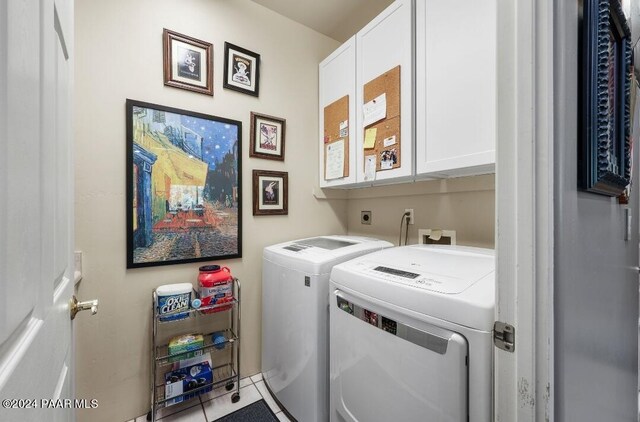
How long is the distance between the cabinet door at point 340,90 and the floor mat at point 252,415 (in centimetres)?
146

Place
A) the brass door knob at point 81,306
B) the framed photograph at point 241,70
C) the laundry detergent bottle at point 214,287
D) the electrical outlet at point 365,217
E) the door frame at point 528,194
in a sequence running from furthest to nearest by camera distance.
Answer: the electrical outlet at point 365,217 < the framed photograph at point 241,70 < the laundry detergent bottle at point 214,287 < the brass door knob at point 81,306 < the door frame at point 528,194

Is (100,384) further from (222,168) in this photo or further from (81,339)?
(222,168)

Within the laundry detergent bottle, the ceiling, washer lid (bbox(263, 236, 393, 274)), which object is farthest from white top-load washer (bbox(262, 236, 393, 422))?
the ceiling

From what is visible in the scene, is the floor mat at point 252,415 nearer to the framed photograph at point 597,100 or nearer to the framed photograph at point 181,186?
the framed photograph at point 181,186

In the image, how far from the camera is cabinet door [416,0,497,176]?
106 centimetres

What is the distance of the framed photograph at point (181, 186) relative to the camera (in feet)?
4.71

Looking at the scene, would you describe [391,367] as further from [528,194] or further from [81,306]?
[81,306]

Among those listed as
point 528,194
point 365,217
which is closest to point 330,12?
point 365,217

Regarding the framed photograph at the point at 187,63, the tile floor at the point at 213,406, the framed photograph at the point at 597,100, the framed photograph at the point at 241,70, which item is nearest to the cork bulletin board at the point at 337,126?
the framed photograph at the point at 241,70

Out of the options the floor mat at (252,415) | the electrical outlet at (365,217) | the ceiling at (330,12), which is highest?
the ceiling at (330,12)

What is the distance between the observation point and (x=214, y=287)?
4.96ft

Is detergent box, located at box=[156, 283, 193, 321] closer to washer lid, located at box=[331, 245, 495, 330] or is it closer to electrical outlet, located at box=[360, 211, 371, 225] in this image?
washer lid, located at box=[331, 245, 495, 330]

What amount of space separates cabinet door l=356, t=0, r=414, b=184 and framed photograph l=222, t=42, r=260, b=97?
2.34 ft

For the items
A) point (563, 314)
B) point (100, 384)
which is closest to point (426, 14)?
point (563, 314)
